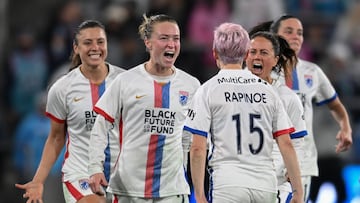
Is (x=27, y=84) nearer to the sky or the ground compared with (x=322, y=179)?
nearer to the sky

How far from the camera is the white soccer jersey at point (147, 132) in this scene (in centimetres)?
965

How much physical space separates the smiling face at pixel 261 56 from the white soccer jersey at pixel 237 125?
0.76m

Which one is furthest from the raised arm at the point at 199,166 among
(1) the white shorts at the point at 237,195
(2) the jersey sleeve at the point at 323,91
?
(2) the jersey sleeve at the point at 323,91

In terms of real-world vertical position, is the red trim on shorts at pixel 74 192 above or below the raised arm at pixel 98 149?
below

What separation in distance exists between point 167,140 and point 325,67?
786 centimetres

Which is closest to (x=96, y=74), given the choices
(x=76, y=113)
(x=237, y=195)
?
(x=76, y=113)

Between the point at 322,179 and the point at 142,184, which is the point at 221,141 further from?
the point at 322,179

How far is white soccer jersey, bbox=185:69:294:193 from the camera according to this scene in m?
8.84

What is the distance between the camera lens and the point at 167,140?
9.68 m

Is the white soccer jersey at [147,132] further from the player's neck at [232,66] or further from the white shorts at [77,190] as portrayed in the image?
the player's neck at [232,66]

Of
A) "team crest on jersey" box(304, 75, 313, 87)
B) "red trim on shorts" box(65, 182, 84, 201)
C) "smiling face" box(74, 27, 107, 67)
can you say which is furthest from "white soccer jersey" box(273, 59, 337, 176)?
"red trim on shorts" box(65, 182, 84, 201)

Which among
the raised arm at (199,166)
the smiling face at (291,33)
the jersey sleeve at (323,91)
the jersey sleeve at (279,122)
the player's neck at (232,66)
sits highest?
the smiling face at (291,33)

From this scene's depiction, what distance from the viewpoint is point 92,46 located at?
10445 mm

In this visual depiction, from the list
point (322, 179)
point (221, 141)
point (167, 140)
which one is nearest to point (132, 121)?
point (167, 140)
